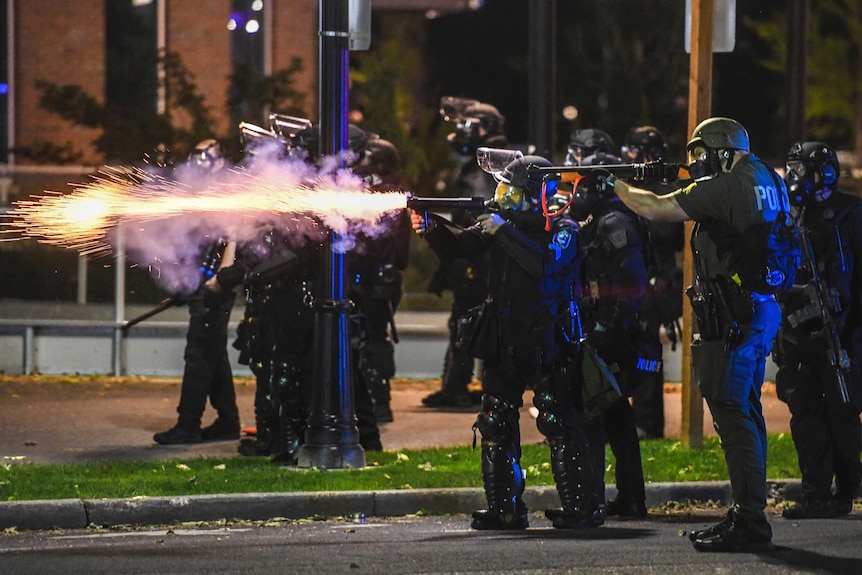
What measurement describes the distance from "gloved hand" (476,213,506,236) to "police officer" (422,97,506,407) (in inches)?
161

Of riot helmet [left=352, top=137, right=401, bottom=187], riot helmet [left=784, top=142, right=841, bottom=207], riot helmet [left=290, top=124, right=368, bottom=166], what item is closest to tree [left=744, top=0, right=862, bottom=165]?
riot helmet [left=352, top=137, right=401, bottom=187]

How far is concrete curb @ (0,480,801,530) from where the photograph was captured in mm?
8586

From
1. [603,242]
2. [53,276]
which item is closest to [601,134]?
[603,242]

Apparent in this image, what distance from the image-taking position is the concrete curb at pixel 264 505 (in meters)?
8.59

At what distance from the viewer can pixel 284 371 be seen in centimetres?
1035

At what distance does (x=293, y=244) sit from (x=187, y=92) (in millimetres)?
10452

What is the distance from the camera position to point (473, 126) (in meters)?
13.0

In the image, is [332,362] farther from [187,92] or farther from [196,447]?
[187,92]

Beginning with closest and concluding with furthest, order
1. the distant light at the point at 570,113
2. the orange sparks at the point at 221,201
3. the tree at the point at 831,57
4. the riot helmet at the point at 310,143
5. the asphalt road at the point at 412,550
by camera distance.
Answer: the asphalt road at the point at 412,550
the orange sparks at the point at 221,201
the riot helmet at the point at 310,143
the distant light at the point at 570,113
the tree at the point at 831,57

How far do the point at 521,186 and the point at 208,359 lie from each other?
3.67 meters

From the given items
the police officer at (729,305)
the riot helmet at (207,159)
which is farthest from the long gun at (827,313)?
the riot helmet at (207,159)

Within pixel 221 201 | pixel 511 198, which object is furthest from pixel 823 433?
pixel 221 201

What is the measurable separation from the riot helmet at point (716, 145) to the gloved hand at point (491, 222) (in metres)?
1.03

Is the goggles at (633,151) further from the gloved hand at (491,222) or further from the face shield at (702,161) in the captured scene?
the face shield at (702,161)
